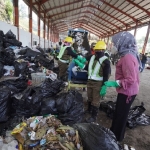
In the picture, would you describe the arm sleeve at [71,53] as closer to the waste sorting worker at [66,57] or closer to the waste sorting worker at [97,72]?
the waste sorting worker at [66,57]

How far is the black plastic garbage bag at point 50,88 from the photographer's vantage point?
8.56ft

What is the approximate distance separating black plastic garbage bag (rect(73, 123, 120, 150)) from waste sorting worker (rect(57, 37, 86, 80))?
5.83 feet

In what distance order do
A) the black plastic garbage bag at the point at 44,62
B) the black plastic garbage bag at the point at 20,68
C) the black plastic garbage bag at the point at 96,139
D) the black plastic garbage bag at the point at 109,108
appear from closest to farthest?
the black plastic garbage bag at the point at 96,139
the black plastic garbage bag at the point at 109,108
the black plastic garbage bag at the point at 20,68
the black plastic garbage bag at the point at 44,62

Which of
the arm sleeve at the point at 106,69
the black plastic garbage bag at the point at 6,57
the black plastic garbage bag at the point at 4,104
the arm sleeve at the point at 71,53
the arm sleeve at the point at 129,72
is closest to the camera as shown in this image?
the arm sleeve at the point at 129,72

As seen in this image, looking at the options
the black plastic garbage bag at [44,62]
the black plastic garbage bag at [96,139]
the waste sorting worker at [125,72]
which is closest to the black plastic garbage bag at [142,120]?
the waste sorting worker at [125,72]

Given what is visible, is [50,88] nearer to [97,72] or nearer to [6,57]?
[97,72]

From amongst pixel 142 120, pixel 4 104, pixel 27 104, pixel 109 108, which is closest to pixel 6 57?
pixel 4 104

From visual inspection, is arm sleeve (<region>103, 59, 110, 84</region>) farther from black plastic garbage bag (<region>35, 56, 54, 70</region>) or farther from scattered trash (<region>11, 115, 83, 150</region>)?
black plastic garbage bag (<region>35, 56, 54, 70</region>)

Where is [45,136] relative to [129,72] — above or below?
below

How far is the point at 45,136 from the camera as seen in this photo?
163cm

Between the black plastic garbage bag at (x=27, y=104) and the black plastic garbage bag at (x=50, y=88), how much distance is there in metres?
0.21

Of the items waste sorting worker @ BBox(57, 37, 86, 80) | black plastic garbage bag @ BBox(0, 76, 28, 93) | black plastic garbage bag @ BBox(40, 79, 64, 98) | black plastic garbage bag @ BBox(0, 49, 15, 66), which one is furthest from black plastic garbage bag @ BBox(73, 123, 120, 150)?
black plastic garbage bag @ BBox(0, 49, 15, 66)

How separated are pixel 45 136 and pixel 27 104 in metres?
0.82

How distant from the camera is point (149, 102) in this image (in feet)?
14.5
